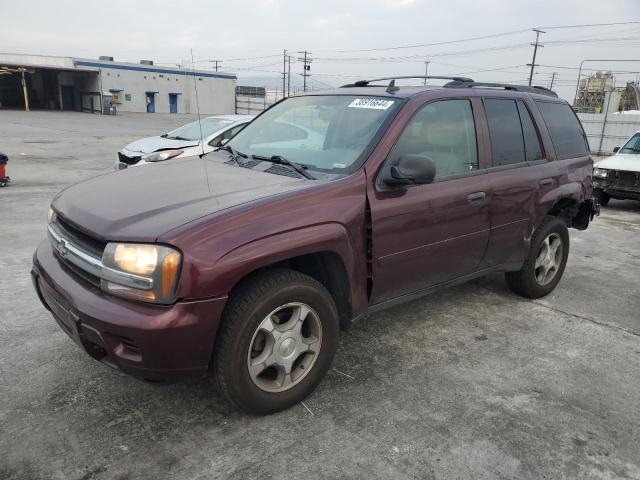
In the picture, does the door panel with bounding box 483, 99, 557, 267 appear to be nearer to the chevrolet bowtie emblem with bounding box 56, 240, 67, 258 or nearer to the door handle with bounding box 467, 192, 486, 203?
→ the door handle with bounding box 467, 192, 486, 203

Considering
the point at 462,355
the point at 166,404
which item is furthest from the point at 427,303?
the point at 166,404

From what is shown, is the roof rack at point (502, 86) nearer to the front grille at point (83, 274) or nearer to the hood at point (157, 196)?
the hood at point (157, 196)

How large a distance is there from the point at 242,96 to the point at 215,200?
63757 mm

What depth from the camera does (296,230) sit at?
8.66ft

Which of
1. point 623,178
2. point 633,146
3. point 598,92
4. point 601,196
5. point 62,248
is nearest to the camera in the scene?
point 62,248

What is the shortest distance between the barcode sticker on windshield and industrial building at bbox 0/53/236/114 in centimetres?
4354

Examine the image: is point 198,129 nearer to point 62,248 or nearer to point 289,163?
point 289,163

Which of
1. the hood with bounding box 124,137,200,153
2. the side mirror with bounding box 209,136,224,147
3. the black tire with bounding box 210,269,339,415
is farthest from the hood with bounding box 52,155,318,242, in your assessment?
the hood with bounding box 124,137,200,153

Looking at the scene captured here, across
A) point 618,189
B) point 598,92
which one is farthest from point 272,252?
point 598,92

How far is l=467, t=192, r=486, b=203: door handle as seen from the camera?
3.57 m

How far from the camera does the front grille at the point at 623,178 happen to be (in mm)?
9345

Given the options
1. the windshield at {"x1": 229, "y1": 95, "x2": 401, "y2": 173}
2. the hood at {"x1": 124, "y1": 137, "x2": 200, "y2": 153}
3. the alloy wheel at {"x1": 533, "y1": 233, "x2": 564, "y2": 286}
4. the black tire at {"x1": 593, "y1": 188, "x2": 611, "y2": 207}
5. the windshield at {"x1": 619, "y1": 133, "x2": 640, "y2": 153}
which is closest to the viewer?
the windshield at {"x1": 229, "y1": 95, "x2": 401, "y2": 173}

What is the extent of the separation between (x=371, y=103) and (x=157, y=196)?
5.17 ft

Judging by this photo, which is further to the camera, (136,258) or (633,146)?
(633,146)
